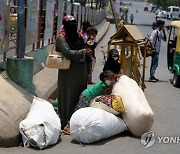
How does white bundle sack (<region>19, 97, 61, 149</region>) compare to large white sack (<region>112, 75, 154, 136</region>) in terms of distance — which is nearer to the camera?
white bundle sack (<region>19, 97, 61, 149</region>)

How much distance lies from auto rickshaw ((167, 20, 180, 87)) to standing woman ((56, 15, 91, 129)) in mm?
5584

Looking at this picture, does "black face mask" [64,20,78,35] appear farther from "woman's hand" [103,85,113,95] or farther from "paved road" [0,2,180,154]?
"paved road" [0,2,180,154]

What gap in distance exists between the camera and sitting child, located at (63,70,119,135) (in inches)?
290

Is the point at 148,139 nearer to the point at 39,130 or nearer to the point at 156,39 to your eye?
the point at 39,130

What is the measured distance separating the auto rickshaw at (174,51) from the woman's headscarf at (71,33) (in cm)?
567

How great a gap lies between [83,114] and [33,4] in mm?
5644

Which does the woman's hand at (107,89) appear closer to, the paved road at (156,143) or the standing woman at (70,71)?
the standing woman at (70,71)

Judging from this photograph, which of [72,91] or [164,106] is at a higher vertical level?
[72,91]

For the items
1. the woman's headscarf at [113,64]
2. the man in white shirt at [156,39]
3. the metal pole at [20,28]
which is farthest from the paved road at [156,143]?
the metal pole at [20,28]

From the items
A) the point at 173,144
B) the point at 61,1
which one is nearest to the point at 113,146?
the point at 173,144

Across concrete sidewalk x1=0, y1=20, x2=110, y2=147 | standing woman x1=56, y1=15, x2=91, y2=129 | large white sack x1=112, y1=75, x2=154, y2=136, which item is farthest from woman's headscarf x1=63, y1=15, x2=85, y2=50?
concrete sidewalk x1=0, y1=20, x2=110, y2=147

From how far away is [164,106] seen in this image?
33.1ft

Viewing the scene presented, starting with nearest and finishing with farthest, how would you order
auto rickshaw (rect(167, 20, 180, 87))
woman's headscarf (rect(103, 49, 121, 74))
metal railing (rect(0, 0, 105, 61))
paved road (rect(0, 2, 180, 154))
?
paved road (rect(0, 2, 180, 154)) < woman's headscarf (rect(103, 49, 121, 74)) < metal railing (rect(0, 0, 105, 61)) < auto rickshaw (rect(167, 20, 180, 87))

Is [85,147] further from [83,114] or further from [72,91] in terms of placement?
[72,91]
